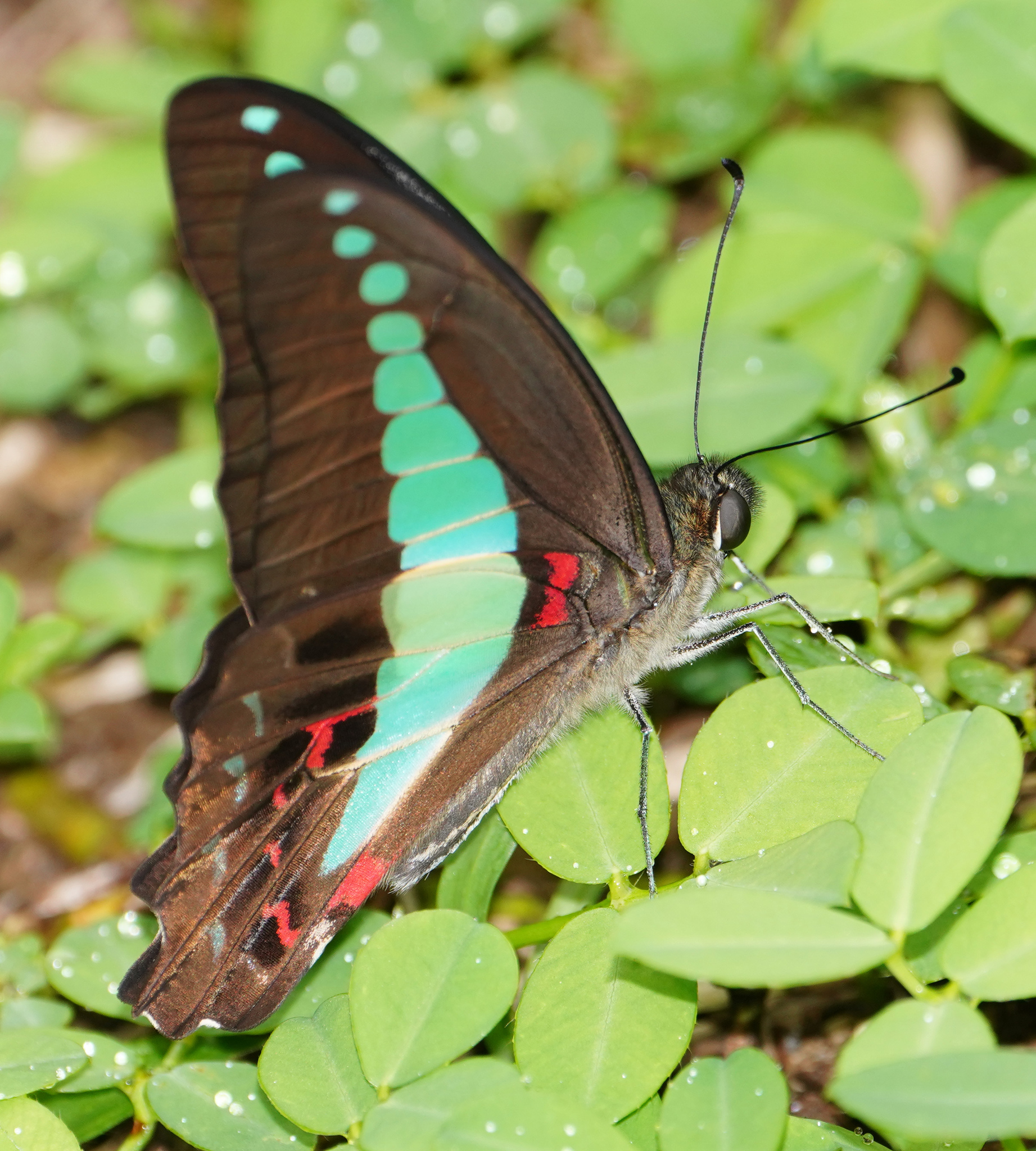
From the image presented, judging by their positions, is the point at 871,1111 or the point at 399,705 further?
the point at 399,705

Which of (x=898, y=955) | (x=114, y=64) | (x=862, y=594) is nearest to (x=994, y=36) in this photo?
(x=862, y=594)

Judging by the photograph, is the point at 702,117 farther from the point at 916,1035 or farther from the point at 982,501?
the point at 916,1035

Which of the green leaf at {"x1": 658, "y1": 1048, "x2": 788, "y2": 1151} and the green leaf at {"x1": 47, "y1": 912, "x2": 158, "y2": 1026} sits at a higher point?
the green leaf at {"x1": 658, "y1": 1048, "x2": 788, "y2": 1151}

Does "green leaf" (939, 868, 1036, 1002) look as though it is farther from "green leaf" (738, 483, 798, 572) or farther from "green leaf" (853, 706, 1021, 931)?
"green leaf" (738, 483, 798, 572)

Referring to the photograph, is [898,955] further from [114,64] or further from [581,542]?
[114,64]

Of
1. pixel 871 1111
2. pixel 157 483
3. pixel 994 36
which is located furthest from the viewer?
pixel 157 483

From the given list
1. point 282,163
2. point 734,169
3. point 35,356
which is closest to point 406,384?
point 282,163

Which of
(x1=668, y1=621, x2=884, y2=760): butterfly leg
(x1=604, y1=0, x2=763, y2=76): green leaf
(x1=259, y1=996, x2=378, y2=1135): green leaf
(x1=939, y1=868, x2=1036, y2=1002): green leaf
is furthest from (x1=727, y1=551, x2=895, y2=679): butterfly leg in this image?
(x1=604, y1=0, x2=763, y2=76): green leaf
